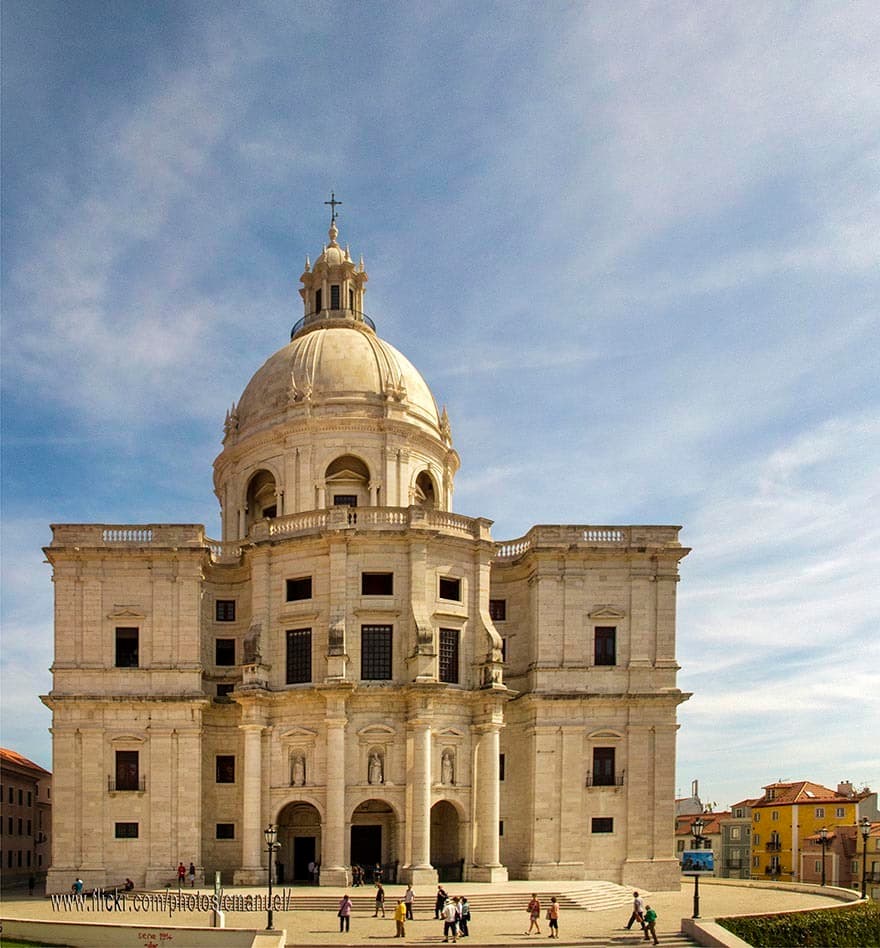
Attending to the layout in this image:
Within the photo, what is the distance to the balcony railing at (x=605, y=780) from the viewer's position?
49531mm

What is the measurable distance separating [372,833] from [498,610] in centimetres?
1210

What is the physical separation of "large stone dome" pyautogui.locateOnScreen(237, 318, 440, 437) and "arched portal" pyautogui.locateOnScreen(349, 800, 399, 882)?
19498 millimetres

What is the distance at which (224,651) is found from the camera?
52594mm

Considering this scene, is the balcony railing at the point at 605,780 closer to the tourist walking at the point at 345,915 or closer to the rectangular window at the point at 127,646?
the tourist walking at the point at 345,915

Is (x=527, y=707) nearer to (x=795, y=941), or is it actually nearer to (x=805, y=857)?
(x=795, y=941)

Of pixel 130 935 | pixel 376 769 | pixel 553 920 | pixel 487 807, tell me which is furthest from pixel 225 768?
pixel 553 920

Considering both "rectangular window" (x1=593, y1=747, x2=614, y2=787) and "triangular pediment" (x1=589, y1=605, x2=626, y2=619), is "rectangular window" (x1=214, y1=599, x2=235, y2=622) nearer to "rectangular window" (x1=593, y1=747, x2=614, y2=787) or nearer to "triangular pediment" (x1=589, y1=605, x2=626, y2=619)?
"triangular pediment" (x1=589, y1=605, x2=626, y2=619)

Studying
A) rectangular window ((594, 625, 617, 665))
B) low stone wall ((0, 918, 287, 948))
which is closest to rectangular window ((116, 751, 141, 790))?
low stone wall ((0, 918, 287, 948))

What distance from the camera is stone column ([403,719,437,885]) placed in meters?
45.1

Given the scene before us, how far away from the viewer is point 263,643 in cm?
4912

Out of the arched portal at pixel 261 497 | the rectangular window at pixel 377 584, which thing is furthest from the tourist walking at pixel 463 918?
the arched portal at pixel 261 497

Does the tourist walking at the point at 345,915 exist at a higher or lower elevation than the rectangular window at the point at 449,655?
lower

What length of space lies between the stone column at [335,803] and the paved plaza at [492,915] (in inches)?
64.6

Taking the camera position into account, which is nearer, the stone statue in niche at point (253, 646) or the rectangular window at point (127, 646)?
the stone statue in niche at point (253, 646)
